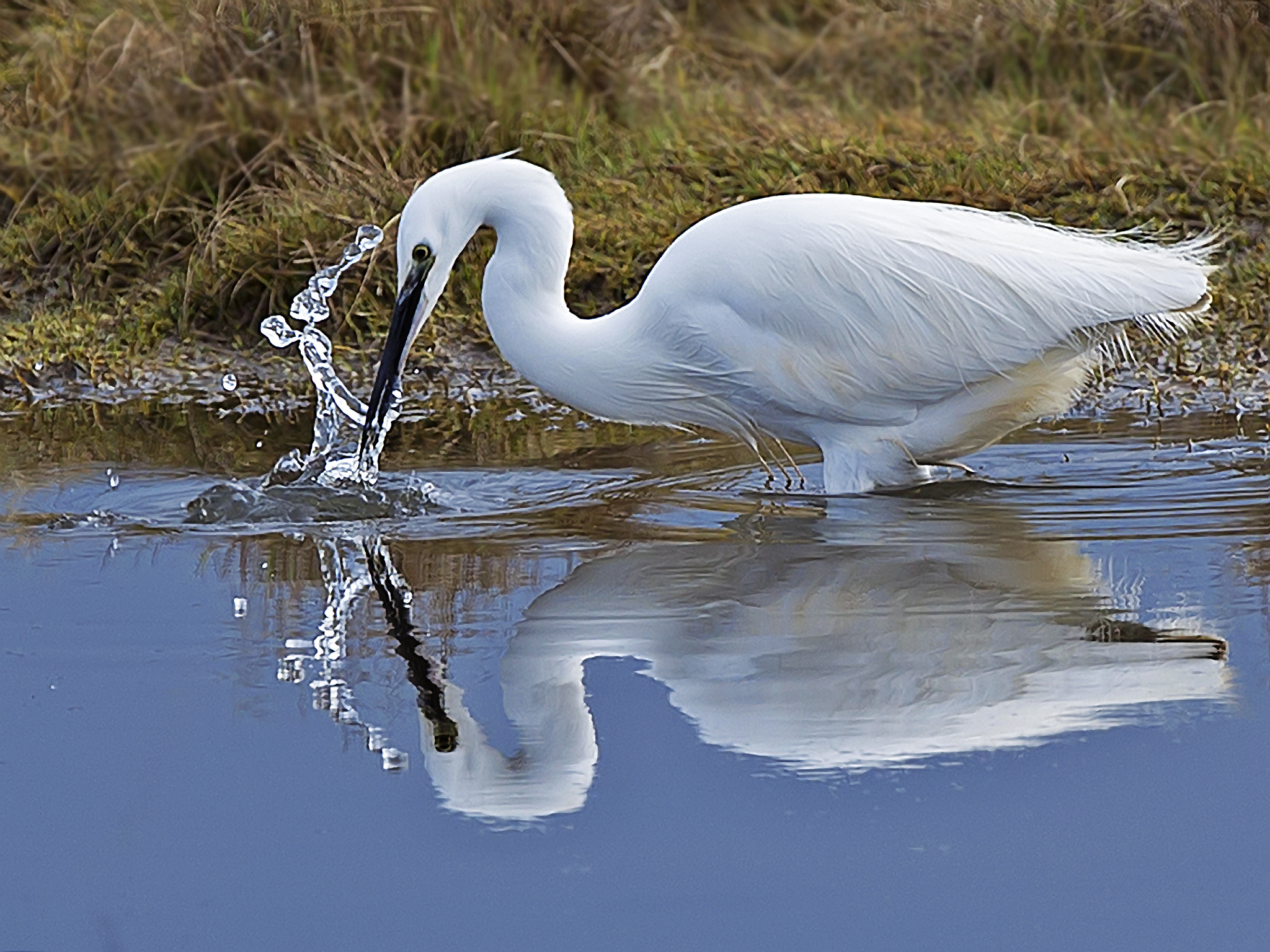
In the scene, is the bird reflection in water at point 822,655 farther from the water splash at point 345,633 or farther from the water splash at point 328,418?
the water splash at point 328,418

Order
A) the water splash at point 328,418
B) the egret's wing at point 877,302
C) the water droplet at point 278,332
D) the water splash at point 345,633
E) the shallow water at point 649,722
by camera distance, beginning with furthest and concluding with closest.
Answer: the water droplet at point 278,332 → the water splash at point 328,418 → the egret's wing at point 877,302 → the water splash at point 345,633 → the shallow water at point 649,722

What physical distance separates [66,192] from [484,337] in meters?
2.09

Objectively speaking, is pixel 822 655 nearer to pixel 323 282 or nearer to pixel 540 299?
pixel 540 299

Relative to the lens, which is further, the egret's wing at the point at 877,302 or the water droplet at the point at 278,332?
the water droplet at the point at 278,332

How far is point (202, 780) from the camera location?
10.7ft

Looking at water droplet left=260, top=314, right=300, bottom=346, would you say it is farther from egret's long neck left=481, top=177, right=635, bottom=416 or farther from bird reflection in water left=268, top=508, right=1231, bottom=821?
bird reflection in water left=268, top=508, right=1231, bottom=821

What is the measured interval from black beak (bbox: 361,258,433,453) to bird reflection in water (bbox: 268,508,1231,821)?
0.72 metres

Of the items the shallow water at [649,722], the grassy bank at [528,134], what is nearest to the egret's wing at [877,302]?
the shallow water at [649,722]

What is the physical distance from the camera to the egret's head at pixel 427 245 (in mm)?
5090

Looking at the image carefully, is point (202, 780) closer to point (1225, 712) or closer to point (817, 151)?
point (1225, 712)

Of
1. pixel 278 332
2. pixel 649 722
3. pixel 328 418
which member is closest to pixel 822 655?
pixel 649 722

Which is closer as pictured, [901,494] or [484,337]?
[901,494]

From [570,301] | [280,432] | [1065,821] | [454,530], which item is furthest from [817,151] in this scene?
[1065,821]

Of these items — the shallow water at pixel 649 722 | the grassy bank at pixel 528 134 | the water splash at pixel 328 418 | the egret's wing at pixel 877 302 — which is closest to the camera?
the shallow water at pixel 649 722
